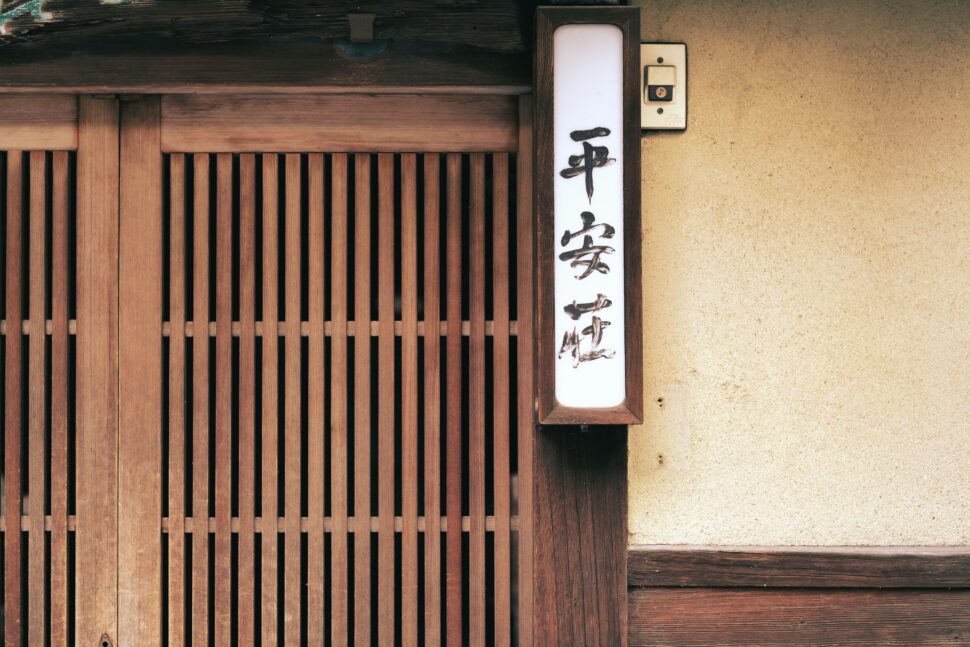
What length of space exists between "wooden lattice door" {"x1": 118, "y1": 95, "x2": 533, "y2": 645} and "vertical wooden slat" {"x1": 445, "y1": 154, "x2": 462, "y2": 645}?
0.03ft

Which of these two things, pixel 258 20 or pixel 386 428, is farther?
pixel 386 428

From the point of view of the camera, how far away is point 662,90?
402 cm

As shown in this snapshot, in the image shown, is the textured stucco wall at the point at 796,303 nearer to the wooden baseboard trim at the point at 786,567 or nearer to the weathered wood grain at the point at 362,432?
the wooden baseboard trim at the point at 786,567

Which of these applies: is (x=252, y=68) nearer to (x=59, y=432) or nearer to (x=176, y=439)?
(x=176, y=439)

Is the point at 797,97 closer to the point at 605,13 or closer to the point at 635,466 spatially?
the point at 605,13

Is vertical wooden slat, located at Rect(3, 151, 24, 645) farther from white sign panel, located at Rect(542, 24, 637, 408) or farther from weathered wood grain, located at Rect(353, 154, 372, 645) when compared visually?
white sign panel, located at Rect(542, 24, 637, 408)

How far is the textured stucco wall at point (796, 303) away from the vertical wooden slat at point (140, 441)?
8.19ft

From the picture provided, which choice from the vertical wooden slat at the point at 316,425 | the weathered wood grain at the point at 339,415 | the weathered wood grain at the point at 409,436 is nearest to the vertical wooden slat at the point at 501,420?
the weathered wood grain at the point at 409,436

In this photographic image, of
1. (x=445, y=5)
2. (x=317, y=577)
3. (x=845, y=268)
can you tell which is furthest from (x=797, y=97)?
(x=317, y=577)

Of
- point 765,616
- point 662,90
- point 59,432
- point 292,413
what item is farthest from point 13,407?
point 765,616

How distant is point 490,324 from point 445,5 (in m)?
1.60

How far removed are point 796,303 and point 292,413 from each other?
268 cm

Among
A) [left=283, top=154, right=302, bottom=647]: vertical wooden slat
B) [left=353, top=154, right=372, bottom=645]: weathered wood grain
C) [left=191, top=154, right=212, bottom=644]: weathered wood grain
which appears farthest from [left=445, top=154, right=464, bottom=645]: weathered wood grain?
[left=191, top=154, right=212, bottom=644]: weathered wood grain

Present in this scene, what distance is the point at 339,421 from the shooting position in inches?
162
